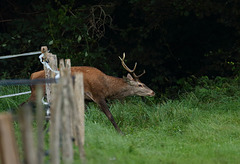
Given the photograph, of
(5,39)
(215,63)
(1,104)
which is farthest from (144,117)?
(5,39)

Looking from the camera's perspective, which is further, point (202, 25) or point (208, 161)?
point (202, 25)

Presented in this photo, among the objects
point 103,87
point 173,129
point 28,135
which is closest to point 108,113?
point 103,87

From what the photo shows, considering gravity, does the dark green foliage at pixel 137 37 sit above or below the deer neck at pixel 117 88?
above

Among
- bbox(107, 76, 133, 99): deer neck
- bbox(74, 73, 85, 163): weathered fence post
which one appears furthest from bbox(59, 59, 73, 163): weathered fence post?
bbox(107, 76, 133, 99): deer neck

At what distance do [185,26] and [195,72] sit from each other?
129 centimetres

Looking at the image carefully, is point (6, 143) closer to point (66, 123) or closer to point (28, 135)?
point (28, 135)

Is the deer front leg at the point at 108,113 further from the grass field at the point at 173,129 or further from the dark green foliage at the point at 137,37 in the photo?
the dark green foliage at the point at 137,37

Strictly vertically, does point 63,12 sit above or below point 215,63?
above

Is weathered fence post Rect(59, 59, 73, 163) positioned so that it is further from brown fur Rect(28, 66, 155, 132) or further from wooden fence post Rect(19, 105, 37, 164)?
brown fur Rect(28, 66, 155, 132)

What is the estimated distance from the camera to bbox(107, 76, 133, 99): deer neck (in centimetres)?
1008

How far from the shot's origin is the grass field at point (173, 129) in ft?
21.1

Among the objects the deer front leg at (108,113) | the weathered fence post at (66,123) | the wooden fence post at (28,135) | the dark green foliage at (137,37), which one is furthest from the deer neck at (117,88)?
the wooden fence post at (28,135)

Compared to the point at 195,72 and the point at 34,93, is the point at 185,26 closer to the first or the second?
the point at 195,72

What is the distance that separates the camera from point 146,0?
479 inches
